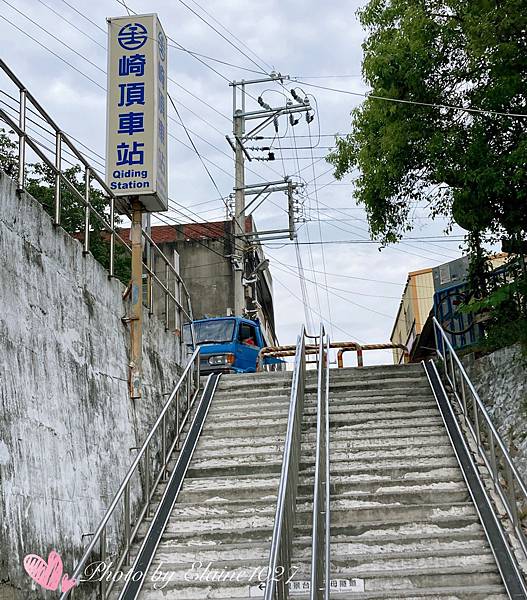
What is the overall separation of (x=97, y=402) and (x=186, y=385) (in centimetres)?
358

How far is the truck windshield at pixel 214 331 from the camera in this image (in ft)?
55.1

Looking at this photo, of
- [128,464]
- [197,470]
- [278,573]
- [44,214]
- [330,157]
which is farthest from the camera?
[330,157]

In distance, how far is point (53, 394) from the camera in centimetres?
709

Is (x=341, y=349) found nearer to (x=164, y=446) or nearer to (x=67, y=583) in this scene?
(x=164, y=446)

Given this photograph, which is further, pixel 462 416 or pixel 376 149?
pixel 376 149

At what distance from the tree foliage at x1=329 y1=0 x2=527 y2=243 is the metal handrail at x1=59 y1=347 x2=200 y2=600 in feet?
12.6

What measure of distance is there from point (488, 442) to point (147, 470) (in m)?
3.97

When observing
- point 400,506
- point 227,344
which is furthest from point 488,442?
point 227,344

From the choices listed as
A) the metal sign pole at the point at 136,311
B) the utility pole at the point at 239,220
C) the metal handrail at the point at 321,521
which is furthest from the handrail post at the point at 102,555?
the utility pole at the point at 239,220

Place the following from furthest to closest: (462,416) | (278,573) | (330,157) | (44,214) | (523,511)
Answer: (330,157) < (462,416) < (523,511) < (44,214) < (278,573)

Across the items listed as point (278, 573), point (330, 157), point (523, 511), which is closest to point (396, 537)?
point (523, 511)

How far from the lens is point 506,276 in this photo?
38.1 feet

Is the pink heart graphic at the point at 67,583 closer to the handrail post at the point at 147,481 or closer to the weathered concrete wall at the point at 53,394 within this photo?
the weathered concrete wall at the point at 53,394

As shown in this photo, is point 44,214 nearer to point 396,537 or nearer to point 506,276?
point 396,537
